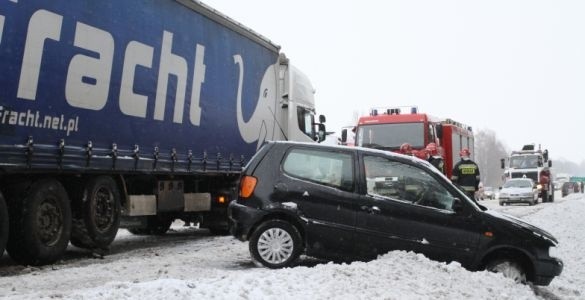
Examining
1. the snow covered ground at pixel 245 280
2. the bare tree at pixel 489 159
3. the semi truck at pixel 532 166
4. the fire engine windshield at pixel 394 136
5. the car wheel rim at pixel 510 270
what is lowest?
the snow covered ground at pixel 245 280

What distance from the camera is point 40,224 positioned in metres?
7.07

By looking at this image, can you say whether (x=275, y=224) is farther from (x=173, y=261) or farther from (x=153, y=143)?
(x=153, y=143)

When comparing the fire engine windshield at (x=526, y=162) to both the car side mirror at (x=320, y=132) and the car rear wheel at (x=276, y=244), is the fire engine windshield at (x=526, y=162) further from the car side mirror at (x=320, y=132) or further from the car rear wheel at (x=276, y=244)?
the car rear wheel at (x=276, y=244)

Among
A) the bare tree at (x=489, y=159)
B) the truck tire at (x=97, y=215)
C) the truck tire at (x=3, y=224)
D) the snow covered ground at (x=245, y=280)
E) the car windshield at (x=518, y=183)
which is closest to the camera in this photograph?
the snow covered ground at (x=245, y=280)

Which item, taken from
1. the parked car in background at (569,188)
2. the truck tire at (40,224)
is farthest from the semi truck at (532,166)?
the truck tire at (40,224)

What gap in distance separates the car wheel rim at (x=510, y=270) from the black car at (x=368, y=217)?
0.01 m

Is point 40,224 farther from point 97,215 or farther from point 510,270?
point 510,270

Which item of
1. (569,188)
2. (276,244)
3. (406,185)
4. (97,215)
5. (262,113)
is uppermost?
(569,188)

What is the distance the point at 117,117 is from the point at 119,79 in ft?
1.70

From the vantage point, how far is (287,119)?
13.7 meters

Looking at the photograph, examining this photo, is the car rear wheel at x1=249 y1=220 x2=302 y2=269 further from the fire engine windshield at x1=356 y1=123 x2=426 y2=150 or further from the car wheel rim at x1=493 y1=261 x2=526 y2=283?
the fire engine windshield at x1=356 y1=123 x2=426 y2=150

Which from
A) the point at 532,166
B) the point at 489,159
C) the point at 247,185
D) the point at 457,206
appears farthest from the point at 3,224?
the point at 489,159

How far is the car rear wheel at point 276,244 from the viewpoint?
6.88 m

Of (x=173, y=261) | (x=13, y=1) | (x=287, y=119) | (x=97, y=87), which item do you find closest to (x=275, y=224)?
(x=173, y=261)
